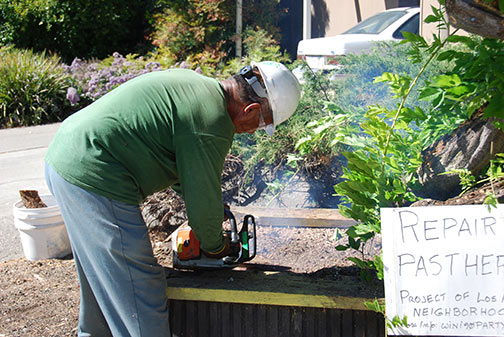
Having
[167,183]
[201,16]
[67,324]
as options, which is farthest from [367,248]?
[201,16]

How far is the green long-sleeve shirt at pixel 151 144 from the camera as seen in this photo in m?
2.28

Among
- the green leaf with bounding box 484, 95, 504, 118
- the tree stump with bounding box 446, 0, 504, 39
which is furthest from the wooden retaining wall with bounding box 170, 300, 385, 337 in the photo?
the tree stump with bounding box 446, 0, 504, 39

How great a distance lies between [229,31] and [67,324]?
8.63 metres

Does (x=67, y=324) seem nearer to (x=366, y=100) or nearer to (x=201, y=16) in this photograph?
(x=366, y=100)

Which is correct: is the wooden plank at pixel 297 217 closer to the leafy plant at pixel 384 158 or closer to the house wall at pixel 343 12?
the leafy plant at pixel 384 158

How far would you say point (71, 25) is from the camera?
12.8 metres

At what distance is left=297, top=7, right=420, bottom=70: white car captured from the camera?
26.2 ft

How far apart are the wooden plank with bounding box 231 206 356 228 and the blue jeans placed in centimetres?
133

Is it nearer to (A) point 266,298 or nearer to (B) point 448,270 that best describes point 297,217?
(A) point 266,298

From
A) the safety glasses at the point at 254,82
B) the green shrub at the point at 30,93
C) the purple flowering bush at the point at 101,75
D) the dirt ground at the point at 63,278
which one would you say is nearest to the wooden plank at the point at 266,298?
the dirt ground at the point at 63,278

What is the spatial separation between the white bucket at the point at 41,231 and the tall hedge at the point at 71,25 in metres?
9.70

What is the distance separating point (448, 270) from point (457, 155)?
65 centimetres

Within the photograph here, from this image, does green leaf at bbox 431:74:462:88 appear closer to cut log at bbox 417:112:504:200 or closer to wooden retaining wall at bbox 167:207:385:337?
cut log at bbox 417:112:504:200

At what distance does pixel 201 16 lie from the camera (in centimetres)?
1053
